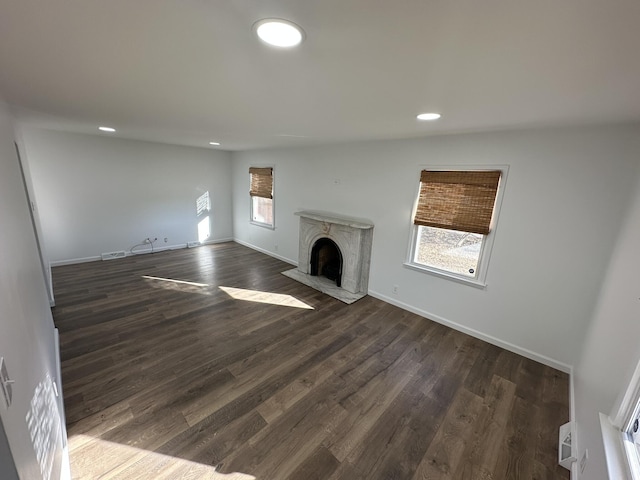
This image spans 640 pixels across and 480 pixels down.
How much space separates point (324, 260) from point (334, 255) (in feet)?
0.71

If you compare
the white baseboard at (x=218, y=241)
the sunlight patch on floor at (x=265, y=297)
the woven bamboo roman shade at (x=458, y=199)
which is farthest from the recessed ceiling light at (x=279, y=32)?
the white baseboard at (x=218, y=241)

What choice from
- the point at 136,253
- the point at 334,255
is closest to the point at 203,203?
the point at 136,253

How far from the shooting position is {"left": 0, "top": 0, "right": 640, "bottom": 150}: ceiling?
0.84 metres

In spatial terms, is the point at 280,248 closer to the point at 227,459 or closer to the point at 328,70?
the point at 227,459

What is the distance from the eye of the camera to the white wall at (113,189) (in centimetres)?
439

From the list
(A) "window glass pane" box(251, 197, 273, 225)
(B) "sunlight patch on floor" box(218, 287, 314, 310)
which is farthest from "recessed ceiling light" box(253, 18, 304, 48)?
(A) "window glass pane" box(251, 197, 273, 225)

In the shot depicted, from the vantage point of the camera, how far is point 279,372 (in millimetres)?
2398

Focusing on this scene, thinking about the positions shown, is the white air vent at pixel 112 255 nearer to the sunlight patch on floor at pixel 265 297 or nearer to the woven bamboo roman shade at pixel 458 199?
the sunlight patch on floor at pixel 265 297

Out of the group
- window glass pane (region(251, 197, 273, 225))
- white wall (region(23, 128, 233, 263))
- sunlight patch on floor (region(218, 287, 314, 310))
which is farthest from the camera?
window glass pane (region(251, 197, 273, 225))

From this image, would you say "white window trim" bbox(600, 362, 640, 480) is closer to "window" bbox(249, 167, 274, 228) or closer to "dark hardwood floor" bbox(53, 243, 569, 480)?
"dark hardwood floor" bbox(53, 243, 569, 480)

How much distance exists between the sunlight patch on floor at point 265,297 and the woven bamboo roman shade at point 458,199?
2056mm

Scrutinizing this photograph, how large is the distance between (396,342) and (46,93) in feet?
12.9

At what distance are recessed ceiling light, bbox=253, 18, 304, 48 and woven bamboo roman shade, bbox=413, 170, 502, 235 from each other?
2590 millimetres

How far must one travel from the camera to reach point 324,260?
4844mm
